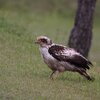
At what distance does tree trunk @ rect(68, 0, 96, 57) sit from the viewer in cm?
1842

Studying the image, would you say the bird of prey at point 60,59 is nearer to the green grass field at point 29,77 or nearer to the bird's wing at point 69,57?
the bird's wing at point 69,57

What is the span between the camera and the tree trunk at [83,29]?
18422 mm

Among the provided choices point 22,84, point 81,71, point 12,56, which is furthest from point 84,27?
point 22,84

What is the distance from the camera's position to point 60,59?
43.6 feet

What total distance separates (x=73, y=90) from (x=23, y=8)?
19.4 metres

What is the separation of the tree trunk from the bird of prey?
5.15 metres

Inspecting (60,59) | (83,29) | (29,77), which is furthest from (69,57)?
(83,29)

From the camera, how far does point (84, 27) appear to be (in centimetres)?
1856

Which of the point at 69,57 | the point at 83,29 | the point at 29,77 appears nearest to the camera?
the point at 29,77

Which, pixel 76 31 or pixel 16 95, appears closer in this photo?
pixel 16 95

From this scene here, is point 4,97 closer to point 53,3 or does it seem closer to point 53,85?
point 53,85

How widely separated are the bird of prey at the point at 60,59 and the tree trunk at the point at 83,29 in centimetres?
515

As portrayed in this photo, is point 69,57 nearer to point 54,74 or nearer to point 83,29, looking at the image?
point 54,74

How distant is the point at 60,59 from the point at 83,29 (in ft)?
17.6
